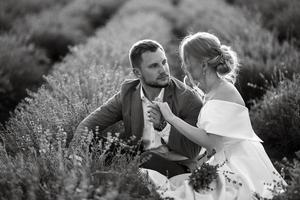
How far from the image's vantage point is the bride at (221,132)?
3.26 meters

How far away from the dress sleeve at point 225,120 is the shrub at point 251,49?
2.98 ft

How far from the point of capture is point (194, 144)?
12.3 feet

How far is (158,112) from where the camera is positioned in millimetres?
3539

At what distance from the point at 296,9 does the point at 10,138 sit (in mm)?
6200

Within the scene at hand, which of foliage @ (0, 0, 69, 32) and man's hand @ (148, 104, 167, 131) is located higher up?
foliage @ (0, 0, 69, 32)

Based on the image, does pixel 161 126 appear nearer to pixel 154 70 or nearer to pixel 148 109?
pixel 148 109

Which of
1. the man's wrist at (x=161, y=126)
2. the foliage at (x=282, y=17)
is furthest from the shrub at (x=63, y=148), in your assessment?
the foliage at (x=282, y=17)

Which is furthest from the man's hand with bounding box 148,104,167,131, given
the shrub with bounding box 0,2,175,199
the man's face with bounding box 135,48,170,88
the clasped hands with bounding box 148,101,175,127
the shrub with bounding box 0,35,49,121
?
the shrub with bounding box 0,35,49,121

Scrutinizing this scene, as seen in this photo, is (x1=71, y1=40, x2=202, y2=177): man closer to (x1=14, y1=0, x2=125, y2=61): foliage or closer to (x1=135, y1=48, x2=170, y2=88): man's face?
(x1=135, y1=48, x2=170, y2=88): man's face

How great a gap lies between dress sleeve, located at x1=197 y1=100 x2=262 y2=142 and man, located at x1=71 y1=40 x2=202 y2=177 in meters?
0.28

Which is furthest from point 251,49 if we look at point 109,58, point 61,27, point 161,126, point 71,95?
point 61,27

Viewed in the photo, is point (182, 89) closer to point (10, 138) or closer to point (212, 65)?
point (212, 65)

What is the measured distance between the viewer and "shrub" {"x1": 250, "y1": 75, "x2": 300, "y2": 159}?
4582 mm

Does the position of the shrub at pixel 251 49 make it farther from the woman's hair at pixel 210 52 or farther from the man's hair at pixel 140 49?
the man's hair at pixel 140 49
